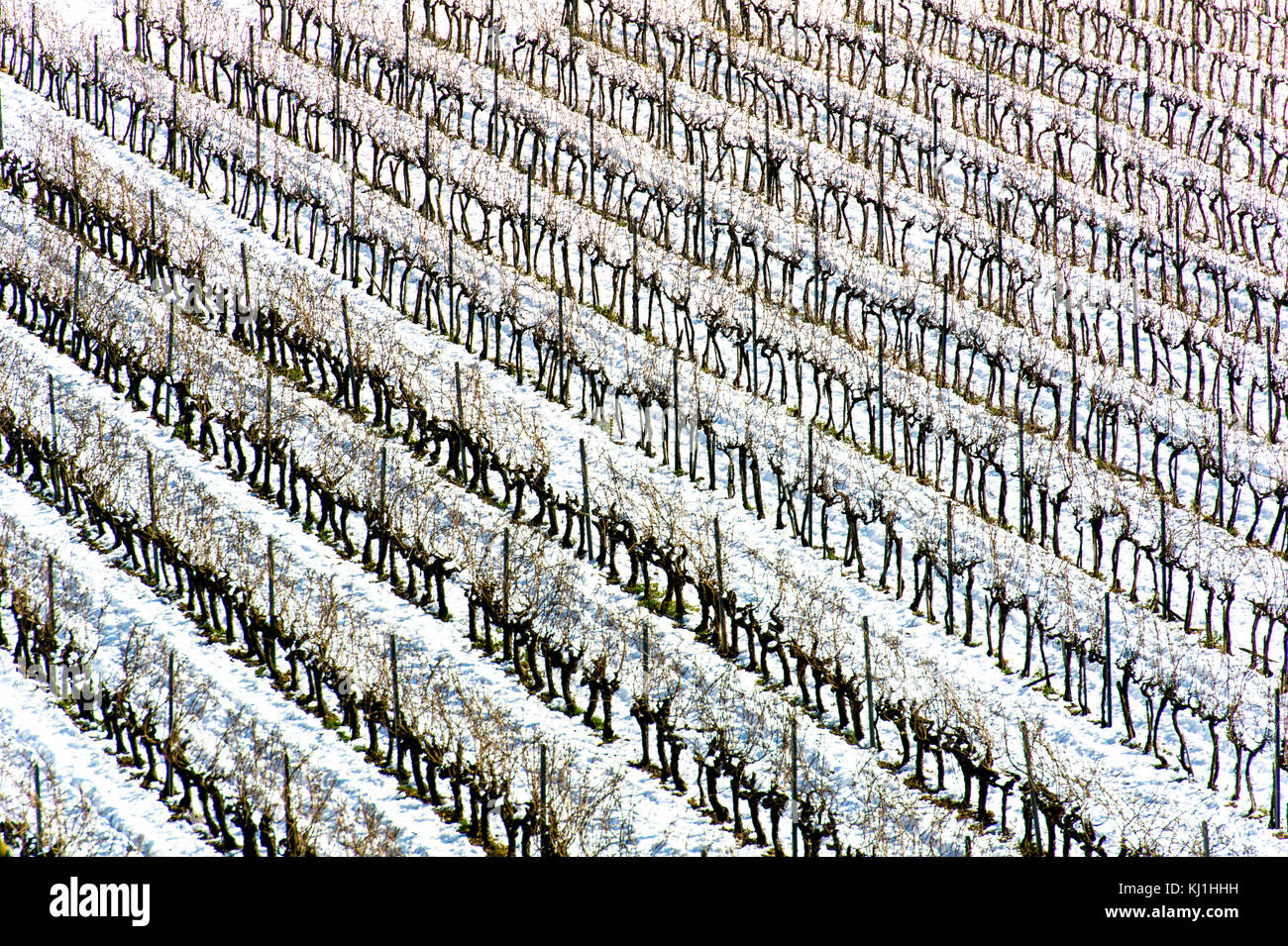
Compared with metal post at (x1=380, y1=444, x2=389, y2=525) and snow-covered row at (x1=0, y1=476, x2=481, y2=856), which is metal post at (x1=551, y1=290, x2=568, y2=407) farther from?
snow-covered row at (x1=0, y1=476, x2=481, y2=856)

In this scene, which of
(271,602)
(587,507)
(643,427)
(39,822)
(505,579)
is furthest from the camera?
(643,427)

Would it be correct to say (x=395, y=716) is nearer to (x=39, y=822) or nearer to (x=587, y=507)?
(x=39, y=822)

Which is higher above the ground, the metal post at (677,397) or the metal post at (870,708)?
the metal post at (677,397)

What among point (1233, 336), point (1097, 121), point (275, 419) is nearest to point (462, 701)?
point (275, 419)

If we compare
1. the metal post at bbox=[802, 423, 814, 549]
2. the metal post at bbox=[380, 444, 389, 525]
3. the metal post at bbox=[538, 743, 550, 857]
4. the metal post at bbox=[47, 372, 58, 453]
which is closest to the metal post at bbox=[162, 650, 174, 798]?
the metal post at bbox=[538, 743, 550, 857]

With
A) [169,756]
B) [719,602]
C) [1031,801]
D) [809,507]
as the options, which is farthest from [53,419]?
[1031,801]

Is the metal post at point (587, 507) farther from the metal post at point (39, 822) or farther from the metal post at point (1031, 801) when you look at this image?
the metal post at point (39, 822)

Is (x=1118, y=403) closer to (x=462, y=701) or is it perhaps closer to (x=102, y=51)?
(x=462, y=701)

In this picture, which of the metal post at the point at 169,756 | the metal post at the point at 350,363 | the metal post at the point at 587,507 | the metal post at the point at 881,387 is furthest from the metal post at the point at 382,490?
the metal post at the point at 881,387

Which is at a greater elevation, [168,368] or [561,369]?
[561,369]
